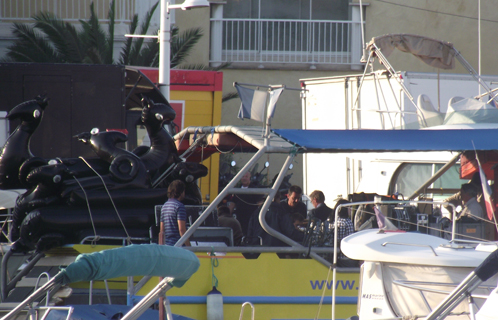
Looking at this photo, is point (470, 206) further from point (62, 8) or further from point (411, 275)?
point (62, 8)

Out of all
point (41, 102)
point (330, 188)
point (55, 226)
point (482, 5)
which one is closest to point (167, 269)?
point (55, 226)

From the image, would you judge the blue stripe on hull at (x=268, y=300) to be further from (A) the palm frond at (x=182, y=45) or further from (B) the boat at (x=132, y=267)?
(A) the palm frond at (x=182, y=45)

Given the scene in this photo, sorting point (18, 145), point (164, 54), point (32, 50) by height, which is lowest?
point (18, 145)

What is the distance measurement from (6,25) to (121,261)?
16.4m

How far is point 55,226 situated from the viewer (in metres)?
7.87

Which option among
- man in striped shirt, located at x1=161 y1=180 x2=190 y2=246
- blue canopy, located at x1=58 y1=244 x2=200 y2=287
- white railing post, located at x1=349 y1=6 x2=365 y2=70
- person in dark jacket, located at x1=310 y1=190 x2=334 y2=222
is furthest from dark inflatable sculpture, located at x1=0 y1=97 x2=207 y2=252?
white railing post, located at x1=349 y1=6 x2=365 y2=70

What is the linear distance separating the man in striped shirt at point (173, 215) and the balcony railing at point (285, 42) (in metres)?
12.4

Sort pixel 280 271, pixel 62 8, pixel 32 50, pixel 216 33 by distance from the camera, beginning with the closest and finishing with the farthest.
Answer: pixel 280 271 → pixel 32 50 → pixel 62 8 → pixel 216 33

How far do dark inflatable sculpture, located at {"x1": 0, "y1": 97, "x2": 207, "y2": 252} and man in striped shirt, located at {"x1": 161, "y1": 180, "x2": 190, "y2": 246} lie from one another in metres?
0.55

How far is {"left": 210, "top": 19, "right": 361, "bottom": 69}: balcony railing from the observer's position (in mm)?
20016

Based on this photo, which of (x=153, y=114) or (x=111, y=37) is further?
(x=111, y=37)

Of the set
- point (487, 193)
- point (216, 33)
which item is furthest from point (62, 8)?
point (487, 193)

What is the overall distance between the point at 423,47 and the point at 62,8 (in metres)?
10.9

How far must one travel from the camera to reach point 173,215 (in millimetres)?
7707
